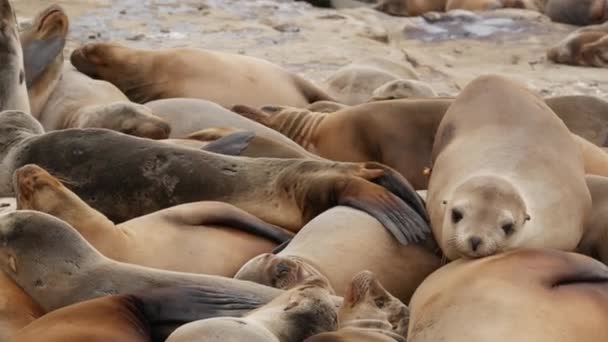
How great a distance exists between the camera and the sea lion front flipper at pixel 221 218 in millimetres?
4988

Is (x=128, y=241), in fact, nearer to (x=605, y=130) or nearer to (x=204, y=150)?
(x=204, y=150)

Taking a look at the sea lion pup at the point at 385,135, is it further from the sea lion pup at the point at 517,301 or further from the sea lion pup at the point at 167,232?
the sea lion pup at the point at 517,301

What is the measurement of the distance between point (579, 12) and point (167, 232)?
29.2ft

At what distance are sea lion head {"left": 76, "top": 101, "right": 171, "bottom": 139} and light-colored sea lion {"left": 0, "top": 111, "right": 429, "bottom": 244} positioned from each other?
32.6 inches

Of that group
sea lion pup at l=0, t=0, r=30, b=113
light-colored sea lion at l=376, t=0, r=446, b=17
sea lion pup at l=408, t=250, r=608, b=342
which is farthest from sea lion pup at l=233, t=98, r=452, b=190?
light-colored sea lion at l=376, t=0, r=446, b=17

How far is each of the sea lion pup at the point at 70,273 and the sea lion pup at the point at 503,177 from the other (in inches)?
28.4

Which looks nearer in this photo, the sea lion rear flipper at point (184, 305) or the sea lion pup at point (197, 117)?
the sea lion rear flipper at point (184, 305)

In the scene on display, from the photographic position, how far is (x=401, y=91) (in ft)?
24.7

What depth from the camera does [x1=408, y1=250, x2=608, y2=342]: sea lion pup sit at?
368 centimetres

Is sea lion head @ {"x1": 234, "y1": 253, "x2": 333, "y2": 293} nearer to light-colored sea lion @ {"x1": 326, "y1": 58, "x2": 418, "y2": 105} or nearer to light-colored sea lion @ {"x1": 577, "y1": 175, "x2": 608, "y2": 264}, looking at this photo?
light-colored sea lion @ {"x1": 577, "y1": 175, "x2": 608, "y2": 264}

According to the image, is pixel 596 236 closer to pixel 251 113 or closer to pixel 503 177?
pixel 503 177

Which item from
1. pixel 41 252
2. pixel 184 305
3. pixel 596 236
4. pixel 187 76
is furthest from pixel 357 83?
pixel 184 305

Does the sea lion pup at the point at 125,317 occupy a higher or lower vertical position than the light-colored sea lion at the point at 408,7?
higher

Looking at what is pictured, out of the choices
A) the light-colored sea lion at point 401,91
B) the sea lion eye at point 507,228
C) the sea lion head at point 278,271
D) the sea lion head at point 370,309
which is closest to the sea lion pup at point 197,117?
the light-colored sea lion at point 401,91
